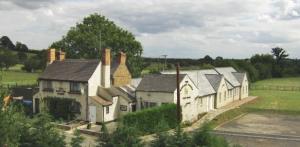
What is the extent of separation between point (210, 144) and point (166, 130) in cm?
295

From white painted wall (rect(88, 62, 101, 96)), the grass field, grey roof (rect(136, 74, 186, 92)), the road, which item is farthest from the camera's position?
the grass field

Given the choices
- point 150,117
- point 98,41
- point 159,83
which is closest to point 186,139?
point 150,117

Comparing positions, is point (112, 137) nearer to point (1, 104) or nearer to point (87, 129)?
point (1, 104)

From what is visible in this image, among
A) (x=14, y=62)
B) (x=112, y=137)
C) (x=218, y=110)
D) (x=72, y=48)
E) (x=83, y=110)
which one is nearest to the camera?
(x=112, y=137)

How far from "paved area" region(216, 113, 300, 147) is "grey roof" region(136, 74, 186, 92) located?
6874 mm

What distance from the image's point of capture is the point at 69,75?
47.8 metres

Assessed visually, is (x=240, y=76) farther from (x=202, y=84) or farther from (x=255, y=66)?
(x=255, y=66)

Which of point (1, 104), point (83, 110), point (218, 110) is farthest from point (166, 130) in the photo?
point (218, 110)

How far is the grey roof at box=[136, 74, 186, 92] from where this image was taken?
45.9 m

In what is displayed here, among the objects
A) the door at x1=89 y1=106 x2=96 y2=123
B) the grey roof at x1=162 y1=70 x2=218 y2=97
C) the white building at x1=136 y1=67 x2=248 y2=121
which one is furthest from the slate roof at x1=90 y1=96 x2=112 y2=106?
the grey roof at x1=162 y1=70 x2=218 y2=97

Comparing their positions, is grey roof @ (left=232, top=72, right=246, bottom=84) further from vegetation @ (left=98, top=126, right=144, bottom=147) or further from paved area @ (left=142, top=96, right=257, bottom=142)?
vegetation @ (left=98, top=126, right=144, bottom=147)

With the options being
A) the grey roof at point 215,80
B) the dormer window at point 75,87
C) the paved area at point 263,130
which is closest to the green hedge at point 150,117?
the paved area at point 263,130

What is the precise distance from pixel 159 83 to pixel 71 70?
34.0 feet

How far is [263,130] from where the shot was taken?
43.9 metres
